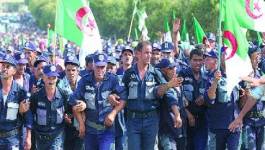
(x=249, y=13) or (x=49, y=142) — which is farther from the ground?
(x=249, y=13)

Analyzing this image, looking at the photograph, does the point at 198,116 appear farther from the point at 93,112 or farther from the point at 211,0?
the point at 211,0

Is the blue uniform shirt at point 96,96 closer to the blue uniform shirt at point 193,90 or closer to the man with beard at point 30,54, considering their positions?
the blue uniform shirt at point 193,90

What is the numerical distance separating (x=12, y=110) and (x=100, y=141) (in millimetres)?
1269

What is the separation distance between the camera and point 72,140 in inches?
382

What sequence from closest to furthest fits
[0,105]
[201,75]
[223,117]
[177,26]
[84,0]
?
[0,105] → [223,117] → [201,75] → [84,0] → [177,26]

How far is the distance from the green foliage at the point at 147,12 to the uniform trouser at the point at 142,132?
2903 centimetres

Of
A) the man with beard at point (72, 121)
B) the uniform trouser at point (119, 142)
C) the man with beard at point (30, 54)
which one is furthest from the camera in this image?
the man with beard at point (30, 54)

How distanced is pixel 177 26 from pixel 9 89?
5.30 m

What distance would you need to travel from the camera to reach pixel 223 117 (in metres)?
9.02

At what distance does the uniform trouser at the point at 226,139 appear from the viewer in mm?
8953

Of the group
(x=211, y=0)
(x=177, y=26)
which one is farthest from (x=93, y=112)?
(x=211, y=0)

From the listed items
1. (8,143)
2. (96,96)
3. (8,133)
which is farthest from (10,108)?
(96,96)

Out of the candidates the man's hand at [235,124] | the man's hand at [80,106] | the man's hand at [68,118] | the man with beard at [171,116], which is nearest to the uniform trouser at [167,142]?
the man with beard at [171,116]

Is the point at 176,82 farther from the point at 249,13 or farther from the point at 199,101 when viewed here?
the point at 249,13
